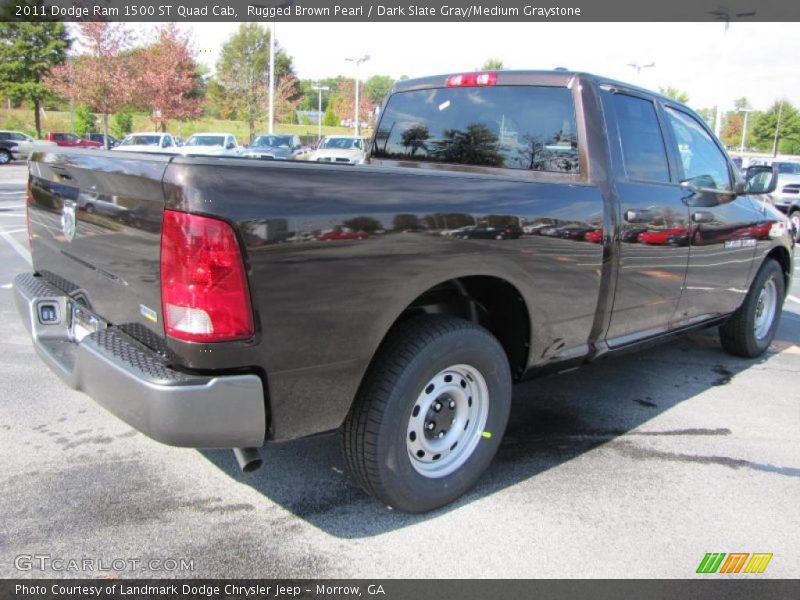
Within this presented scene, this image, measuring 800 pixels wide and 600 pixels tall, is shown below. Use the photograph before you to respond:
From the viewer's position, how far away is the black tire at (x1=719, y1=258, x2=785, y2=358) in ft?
16.8

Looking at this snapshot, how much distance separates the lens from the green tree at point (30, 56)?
3509cm

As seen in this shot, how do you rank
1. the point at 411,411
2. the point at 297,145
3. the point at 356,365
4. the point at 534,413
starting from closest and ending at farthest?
the point at 356,365
the point at 411,411
the point at 534,413
the point at 297,145

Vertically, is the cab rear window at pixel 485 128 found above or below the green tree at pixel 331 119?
below

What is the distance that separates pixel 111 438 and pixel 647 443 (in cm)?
300

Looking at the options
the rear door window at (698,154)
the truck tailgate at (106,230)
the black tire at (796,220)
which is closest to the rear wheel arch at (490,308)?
the truck tailgate at (106,230)

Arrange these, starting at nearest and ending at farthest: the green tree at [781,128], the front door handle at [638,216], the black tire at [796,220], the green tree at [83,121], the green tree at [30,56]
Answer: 1. the front door handle at [638,216]
2. the black tire at [796,220]
3. the green tree at [30,56]
4. the green tree at [83,121]
5. the green tree at [781,128]

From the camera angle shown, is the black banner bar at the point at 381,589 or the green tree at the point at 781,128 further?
the green tree at the point at 781,128

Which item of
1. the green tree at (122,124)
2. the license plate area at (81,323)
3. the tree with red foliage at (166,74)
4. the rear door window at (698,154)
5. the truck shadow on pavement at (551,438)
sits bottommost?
the truck shadow on pavement at (551,438)

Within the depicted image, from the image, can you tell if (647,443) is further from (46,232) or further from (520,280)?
(46,232)

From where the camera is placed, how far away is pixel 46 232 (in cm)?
314

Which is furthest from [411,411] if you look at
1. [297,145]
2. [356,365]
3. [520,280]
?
[297,145]

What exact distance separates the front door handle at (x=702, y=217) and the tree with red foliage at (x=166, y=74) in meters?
36.4

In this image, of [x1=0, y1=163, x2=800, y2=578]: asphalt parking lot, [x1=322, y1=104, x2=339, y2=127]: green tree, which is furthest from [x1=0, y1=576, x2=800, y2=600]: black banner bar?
[x1=322, y1=104, x2=339, y2=127]: green tree

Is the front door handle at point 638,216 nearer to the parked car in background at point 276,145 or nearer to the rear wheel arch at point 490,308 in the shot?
the rear wheel arch at point 490,308
